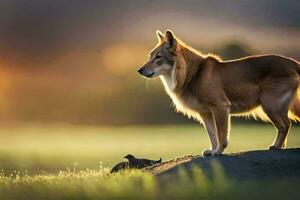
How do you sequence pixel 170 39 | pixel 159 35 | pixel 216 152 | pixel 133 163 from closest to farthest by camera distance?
pixel 216 152 < pixel 170 39 < pixel 159 35 < pixel 133 163

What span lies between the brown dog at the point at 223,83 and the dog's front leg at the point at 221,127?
0.39ft

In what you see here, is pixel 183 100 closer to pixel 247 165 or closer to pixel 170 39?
pixel 170 39

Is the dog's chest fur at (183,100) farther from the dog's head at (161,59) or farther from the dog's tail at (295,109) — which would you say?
the dog's tail at (295,109)

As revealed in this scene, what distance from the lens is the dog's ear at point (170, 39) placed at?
1277 centimetres

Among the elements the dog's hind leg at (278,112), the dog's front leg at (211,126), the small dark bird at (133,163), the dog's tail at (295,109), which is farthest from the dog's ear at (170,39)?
the dog's tail at (295,109)

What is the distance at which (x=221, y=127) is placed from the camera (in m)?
12.6

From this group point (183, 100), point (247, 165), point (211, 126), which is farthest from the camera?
point (183, 100)

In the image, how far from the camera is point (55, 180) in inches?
483

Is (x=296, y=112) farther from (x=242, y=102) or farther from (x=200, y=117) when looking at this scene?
(x=200, y=117)

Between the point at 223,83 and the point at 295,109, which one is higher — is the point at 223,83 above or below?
above

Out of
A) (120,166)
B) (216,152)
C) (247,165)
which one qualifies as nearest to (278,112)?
(216,152)

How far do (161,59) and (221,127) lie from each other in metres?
1.96

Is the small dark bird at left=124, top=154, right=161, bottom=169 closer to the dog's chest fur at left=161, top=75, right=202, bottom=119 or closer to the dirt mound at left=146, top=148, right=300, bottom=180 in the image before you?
the dog's chest fur at left=161, top=75, right=202, bottom=119

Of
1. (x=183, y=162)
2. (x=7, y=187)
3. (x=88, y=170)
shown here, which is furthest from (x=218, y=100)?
(x=7, y=187)
